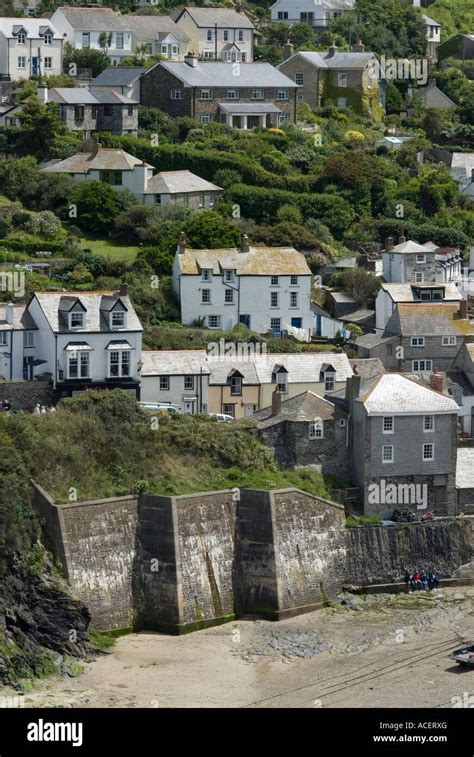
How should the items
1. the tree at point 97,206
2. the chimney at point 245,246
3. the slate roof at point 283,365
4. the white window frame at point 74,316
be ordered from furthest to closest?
the tree at point 97,206 < the chimney at point 245,246 < the slate roof at point 283,365 < the white window frame at point 74,316

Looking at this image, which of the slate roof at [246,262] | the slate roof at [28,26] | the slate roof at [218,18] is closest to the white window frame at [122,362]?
the slate roof at [246,262]

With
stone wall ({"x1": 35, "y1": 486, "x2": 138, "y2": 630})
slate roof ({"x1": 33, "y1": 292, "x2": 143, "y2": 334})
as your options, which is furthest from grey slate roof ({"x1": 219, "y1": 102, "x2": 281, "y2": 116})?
stone wall ({"x1": 35, "y1": 486, "x2": 138, "y2": 630})

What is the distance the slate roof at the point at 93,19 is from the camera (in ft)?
390

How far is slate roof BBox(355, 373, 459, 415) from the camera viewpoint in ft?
243

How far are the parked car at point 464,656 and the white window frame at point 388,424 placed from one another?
449 inches

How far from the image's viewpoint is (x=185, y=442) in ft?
238

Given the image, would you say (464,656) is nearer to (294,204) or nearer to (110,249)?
(110,249)

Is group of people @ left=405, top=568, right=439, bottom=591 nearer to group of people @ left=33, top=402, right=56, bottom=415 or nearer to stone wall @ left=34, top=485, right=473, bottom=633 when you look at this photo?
stone wall @ left=34, top=485, right=473, bottom=633

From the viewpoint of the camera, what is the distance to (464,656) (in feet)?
211

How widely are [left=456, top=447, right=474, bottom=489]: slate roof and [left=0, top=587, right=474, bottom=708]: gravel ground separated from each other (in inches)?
249

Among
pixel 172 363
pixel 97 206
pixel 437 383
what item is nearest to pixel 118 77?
pixel 97 206

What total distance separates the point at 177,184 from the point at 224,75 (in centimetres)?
1438

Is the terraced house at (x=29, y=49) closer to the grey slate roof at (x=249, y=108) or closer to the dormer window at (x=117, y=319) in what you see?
the grey slate roof at (x=249, y=108)

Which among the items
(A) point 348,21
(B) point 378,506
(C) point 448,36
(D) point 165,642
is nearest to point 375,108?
(A) point 348,21
